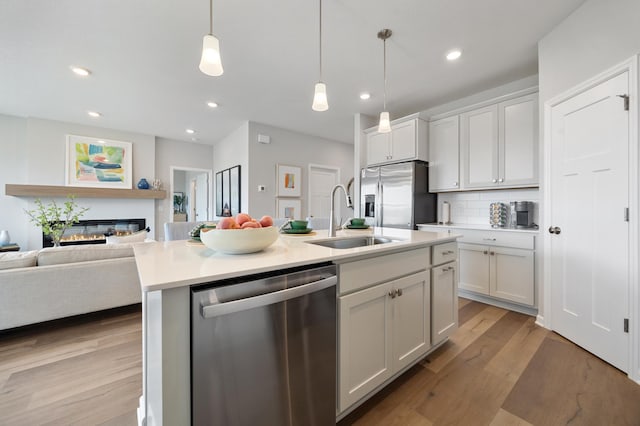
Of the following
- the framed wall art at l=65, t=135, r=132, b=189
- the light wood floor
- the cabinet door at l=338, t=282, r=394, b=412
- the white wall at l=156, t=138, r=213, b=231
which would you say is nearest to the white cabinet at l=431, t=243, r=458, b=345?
the light wood floor

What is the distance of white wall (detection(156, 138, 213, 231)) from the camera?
18.7ft

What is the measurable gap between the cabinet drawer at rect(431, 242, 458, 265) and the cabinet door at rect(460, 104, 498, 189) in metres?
1.61

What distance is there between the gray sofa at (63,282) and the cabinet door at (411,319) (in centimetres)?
254

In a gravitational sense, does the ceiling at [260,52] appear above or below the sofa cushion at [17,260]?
above

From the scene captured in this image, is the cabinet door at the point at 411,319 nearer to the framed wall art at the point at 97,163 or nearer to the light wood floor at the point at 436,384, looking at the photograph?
the light wood floor at the point at 436,384

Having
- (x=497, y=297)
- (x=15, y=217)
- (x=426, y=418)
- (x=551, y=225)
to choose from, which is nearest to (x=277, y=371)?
(x=426, y=418)

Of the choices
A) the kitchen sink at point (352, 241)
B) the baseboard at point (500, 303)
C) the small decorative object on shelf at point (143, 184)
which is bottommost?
the baseboard at point (500, 303)

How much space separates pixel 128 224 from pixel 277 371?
588 cm

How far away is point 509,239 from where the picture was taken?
262 cm

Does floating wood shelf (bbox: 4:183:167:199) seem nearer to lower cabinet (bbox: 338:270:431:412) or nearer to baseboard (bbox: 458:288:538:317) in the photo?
lower cabinet (bbox: 338:270:431:412)

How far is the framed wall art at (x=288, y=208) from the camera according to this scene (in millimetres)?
4930

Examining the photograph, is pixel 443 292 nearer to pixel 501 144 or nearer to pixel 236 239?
pixel 236 239

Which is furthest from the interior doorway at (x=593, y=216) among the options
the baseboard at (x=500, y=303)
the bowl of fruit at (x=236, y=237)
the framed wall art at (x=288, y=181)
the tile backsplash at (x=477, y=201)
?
the framed wall art at (x=288, y=181)

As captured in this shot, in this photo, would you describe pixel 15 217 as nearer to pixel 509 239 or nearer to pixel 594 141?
pixel 509 239
